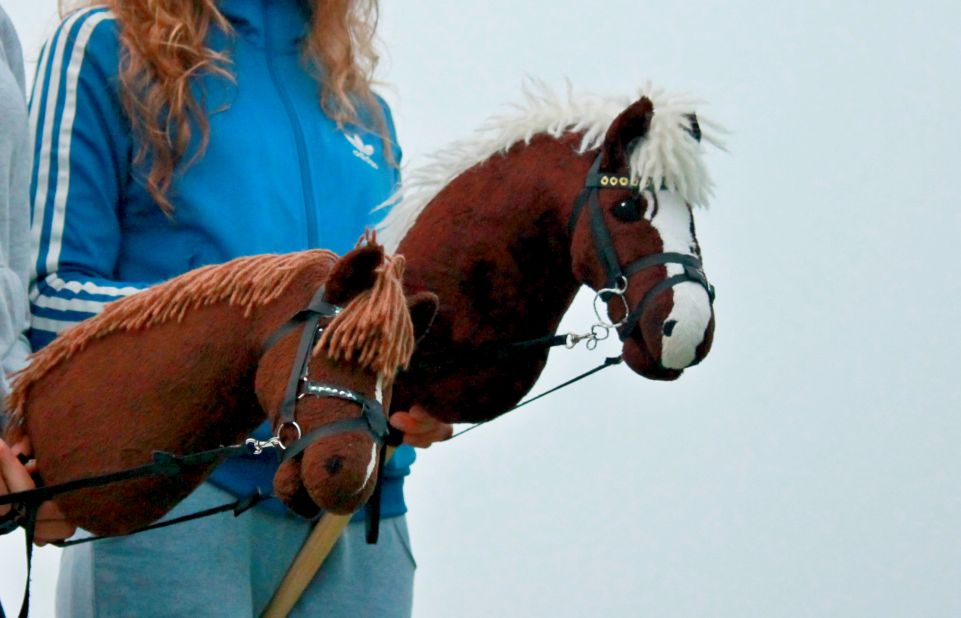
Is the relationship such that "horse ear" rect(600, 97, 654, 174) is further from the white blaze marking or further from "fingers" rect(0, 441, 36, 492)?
"fingers" rect(0, 441, 36, 492)

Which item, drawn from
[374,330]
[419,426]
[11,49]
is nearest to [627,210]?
[419,426]

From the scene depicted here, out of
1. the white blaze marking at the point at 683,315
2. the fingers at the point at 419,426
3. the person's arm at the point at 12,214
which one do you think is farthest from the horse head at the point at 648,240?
the person's arm at the point at 12,214

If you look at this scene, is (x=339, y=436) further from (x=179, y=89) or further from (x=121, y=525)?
(x=179, y=89)

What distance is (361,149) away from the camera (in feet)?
4.42

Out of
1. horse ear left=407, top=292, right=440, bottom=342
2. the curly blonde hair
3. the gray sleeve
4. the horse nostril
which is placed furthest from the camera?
the curly blonde hair

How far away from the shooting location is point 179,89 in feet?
3.96

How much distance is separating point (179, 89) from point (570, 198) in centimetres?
31

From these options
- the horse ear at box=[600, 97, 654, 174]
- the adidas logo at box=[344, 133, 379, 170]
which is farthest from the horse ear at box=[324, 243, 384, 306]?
the adidas logo at box=[344, 133, 379, 170]

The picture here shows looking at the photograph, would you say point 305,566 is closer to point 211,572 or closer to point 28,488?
point 211,572

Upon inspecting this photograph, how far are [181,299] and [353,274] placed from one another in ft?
0.38

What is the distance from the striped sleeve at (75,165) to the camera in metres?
1.15

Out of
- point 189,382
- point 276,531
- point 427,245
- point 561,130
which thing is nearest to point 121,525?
point 189,382

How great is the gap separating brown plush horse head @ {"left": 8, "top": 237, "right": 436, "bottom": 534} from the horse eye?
9.4 inches

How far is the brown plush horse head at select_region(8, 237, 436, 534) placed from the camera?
0.89 metres
